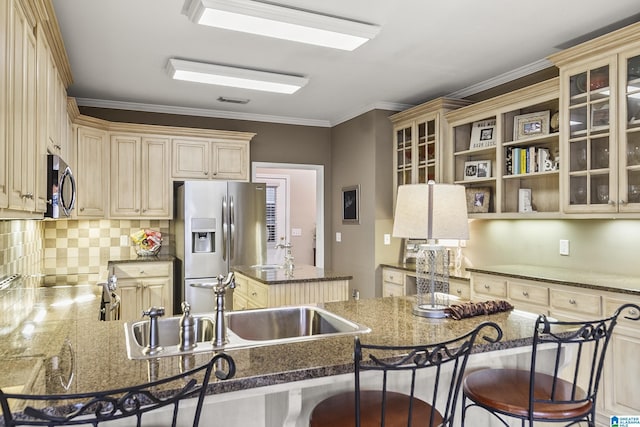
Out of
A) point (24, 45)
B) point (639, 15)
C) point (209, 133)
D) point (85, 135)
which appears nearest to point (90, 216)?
point (85, 135)

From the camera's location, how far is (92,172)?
446 cm

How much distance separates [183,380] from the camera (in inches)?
47.3

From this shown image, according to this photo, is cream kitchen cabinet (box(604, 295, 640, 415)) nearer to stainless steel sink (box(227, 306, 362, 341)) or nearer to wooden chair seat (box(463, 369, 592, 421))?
wooden chair seat (box(463, 369, 592, 421))

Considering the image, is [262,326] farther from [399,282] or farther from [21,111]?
[399,282]

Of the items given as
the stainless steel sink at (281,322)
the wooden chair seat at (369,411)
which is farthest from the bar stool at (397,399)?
the stainless steel sink at (281,322)

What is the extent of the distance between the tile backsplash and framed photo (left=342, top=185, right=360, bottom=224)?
2.15 m

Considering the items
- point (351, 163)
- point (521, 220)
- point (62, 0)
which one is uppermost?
point (62, 0)

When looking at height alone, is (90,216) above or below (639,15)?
below

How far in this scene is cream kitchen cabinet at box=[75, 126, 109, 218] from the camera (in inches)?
169

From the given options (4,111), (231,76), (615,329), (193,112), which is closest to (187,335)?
(4,111)

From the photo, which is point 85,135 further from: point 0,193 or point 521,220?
point 521,220

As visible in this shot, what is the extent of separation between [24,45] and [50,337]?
1.21 m

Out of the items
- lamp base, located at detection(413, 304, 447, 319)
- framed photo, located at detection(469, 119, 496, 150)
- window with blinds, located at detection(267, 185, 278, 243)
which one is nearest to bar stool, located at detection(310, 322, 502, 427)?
lamp base, located at detection(413, 304, 447, 319)

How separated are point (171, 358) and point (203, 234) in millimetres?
3360
